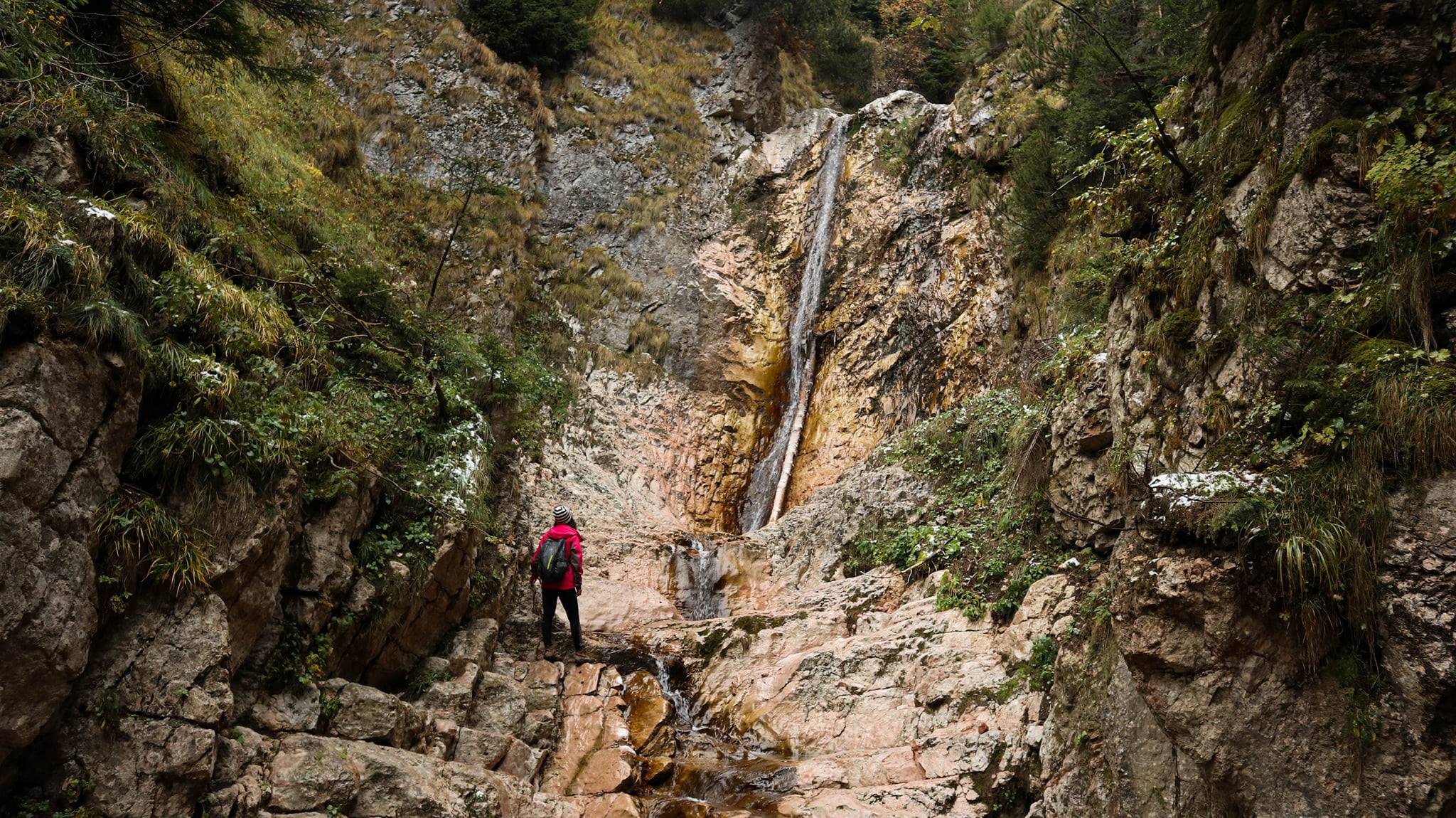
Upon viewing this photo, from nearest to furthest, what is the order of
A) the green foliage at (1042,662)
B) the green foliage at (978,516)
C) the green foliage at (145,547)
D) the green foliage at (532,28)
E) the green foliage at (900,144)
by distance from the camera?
1. the green foliage at (145,547)
2. the green foliage at (1042,662)
3. the green foliage at (978,516)
4. the green foliage at (900,144)
5. the green foliage at (532,28)

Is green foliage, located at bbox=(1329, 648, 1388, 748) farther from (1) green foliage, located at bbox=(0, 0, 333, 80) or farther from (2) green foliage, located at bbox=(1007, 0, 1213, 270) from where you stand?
(1) green foliage, located at bbox=(0, 0, 333, 80)

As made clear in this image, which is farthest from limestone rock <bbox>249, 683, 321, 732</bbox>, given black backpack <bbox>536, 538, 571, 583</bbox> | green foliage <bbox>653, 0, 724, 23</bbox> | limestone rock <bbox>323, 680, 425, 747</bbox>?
green foliage <bbox>653, 0, 724, 23</bbox>

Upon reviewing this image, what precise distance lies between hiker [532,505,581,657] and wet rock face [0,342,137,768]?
15.7 feet

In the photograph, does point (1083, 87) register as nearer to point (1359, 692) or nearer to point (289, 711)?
point (1359, 692)

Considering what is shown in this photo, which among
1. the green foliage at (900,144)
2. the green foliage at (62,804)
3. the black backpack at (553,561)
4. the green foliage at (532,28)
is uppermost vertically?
the green foliage at (532,28)

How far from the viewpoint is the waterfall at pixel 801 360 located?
639 inches

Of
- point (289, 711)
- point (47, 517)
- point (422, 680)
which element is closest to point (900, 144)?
point (422, 680)

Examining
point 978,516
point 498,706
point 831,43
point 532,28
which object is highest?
point 831,43

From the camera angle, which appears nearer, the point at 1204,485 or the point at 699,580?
the point at 1204,485

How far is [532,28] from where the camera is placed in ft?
69.3

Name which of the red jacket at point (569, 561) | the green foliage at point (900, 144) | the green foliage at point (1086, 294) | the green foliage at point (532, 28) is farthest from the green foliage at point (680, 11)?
the red jacket at point (569, 561)

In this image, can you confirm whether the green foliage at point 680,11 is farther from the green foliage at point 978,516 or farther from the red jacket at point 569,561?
the red jacket at point 569,561

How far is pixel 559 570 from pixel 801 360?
10105 mm

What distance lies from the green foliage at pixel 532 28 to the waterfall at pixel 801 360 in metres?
7.78
